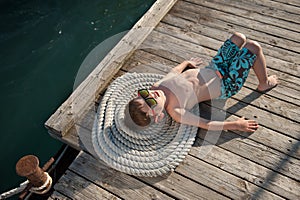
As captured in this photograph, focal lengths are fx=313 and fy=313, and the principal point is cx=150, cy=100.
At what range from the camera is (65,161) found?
2428mm

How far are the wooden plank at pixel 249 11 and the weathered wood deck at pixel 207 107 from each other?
0.01m

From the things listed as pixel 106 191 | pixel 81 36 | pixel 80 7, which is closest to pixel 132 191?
pixel 106 191

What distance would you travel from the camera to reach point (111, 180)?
7.23 ft

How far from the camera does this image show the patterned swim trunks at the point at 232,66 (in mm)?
2453

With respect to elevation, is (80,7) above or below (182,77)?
below

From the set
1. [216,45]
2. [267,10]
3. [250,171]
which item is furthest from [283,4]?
[250,171]

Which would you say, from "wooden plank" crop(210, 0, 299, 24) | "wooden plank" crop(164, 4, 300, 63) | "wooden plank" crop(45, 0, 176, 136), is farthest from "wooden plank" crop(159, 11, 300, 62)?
"wooden plank" crop(210, 0, 299, 24)

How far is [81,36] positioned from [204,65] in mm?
2599

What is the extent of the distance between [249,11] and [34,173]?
8.83 feet

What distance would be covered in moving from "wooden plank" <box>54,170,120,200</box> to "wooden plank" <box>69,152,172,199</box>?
0.10 ft

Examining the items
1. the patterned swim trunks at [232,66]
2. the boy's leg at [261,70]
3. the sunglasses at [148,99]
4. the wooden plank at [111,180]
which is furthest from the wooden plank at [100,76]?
the boy's leg at [261,70]

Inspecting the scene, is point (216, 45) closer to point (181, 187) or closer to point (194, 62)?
point (194, 62)

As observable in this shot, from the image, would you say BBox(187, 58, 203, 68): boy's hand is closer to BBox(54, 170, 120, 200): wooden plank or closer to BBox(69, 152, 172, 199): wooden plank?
BBox(69, 152, 172, 199): wooden plank

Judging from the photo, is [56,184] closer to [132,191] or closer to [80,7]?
[132,191]
